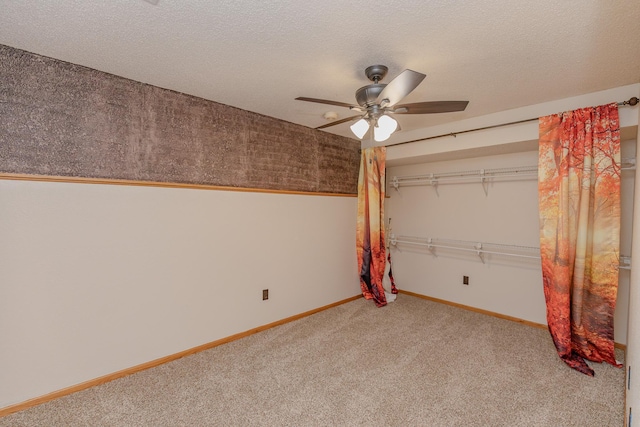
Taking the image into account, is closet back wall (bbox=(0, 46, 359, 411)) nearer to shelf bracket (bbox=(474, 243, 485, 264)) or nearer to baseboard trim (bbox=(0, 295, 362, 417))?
baseboard trim (bbox=(0, 295, 362, 417))

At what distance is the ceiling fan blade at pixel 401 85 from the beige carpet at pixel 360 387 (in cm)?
194

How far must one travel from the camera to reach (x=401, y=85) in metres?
1.69

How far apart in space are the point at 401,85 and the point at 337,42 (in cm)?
45

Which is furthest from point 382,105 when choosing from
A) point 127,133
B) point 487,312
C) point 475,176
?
point 487,312

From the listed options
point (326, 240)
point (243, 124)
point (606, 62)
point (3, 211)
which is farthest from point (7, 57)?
point (606, 62)

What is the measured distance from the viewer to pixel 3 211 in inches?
71.1

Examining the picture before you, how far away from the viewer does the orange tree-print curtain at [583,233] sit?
230cm

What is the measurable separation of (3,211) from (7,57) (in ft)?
3.08

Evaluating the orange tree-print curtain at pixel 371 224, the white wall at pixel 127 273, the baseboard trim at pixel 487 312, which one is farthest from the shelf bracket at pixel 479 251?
the white wall at pixel 127 273

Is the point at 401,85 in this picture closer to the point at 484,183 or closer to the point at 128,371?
the point at 484,183

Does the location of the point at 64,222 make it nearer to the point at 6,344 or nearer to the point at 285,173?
the point at 6,344

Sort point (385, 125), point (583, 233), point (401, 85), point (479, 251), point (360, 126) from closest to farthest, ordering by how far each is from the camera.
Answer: point (401, 85) → point (385, 125) → point (360, 126) → point (583, 233) → point (479, 251)

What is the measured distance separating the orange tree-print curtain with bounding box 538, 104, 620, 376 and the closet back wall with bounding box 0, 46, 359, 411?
7.72 feet

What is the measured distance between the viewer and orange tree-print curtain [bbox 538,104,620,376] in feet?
7.54
